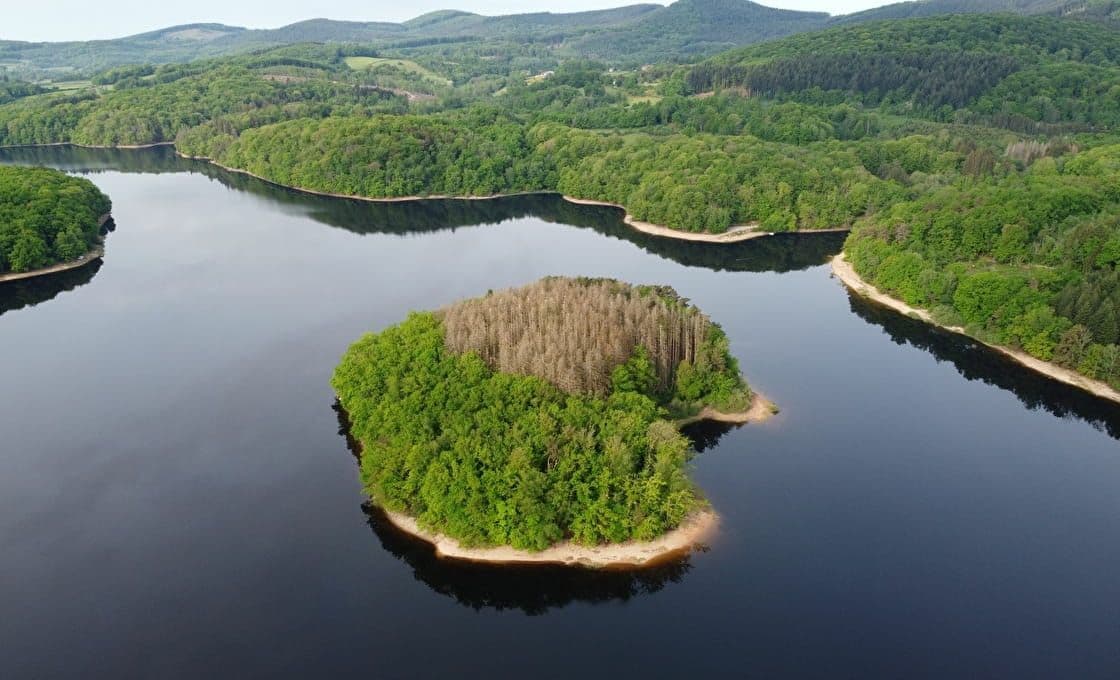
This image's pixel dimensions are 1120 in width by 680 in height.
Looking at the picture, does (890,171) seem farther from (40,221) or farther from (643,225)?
(40,221)

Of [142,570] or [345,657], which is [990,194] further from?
[142,570]

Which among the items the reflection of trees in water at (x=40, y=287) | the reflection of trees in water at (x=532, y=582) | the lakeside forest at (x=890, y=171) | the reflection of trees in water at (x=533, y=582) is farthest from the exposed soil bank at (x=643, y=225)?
the reflection of trees in water at (x=533, y=582)

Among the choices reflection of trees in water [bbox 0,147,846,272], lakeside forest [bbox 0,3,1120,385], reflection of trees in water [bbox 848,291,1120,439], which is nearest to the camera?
reflection of trees in water [bbox 848,291,1120,439]

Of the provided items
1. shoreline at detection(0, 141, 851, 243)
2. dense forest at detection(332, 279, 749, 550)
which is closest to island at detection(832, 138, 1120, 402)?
shoreline at detection(0, 141, 851, 243)

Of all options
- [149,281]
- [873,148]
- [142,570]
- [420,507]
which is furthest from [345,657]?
[873,148]

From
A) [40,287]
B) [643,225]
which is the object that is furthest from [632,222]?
[40,287]

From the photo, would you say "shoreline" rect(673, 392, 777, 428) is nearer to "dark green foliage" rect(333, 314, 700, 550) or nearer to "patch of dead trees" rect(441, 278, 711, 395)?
"patch of dead trees" rect(441, 278, 711, 395)
